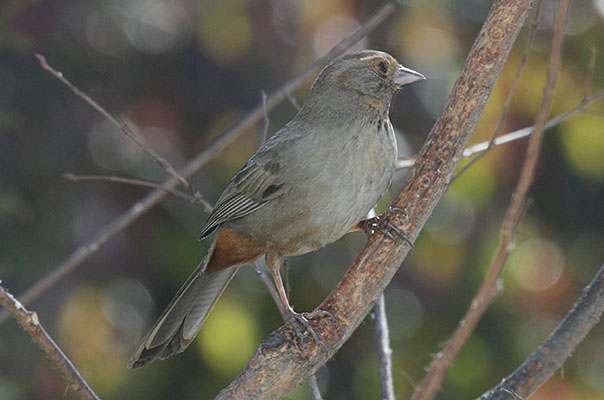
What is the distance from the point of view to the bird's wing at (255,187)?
3.82 metres

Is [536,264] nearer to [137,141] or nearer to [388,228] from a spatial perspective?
[388,228]

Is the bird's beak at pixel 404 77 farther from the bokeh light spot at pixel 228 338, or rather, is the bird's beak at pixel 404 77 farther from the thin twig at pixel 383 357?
the bokeh light spot at pixel 228 338

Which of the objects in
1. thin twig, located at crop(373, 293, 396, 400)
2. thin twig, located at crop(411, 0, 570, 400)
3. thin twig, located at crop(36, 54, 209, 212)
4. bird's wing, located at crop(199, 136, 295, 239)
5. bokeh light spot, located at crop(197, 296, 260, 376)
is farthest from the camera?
bokeh light spot, located at crop(197, 296, 260, 376)

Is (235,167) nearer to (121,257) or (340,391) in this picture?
(121,257)

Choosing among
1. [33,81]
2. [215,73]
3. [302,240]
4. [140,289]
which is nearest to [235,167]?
[215,73]

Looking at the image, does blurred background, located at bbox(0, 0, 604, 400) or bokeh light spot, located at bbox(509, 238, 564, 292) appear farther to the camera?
bokeh light spot, located at bbox(509, 238, 564, 292)

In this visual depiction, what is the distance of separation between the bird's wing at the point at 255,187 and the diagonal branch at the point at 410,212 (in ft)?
2.14

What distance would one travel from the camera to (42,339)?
2.56m

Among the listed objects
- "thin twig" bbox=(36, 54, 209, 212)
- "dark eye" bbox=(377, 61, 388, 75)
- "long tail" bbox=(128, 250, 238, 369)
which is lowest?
"long tail" bbox=(128, 250, 238, 369)

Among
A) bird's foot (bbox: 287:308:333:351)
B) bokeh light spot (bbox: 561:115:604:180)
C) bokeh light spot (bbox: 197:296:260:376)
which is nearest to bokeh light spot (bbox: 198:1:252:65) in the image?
bokeh light spot (bbox: 197:296:260:376)

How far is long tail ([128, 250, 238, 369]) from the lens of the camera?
3.60 metres

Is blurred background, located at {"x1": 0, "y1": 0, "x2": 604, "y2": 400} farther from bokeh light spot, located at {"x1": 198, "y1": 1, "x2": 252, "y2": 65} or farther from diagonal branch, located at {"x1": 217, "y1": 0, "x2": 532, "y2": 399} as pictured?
diagonal branch, located at {"x1": 217, "y1": 0, "x2": 532, "y2": 399}

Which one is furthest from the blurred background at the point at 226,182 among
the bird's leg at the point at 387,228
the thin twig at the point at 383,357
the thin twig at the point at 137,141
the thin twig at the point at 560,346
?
the thin twig at the point at 560,346

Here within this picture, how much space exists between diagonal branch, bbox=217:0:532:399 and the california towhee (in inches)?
11.5
